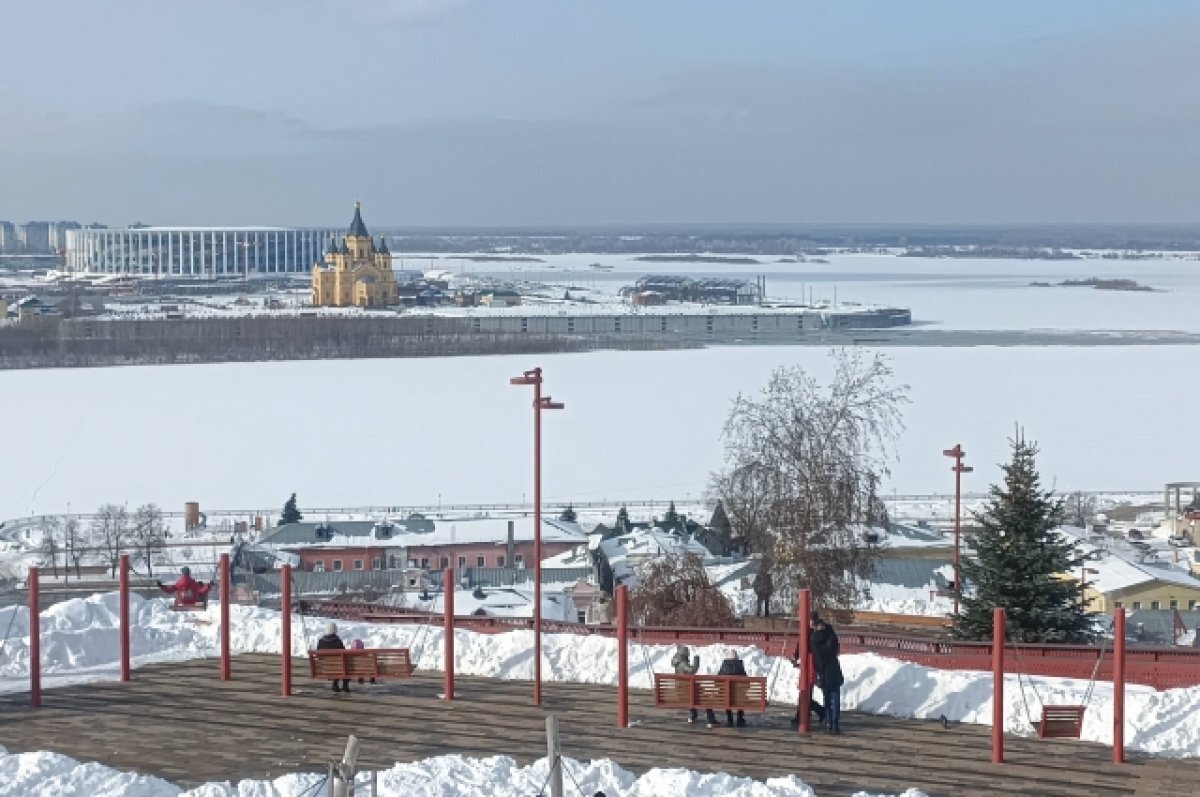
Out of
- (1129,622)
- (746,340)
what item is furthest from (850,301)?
(1129,622)

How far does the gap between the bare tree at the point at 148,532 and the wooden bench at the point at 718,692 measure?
16.4 metres

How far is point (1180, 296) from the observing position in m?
100

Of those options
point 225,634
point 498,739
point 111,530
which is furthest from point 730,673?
point 111,530

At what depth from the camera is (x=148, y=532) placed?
2552 centimetres

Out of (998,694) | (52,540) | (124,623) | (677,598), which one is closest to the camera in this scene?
(998,694)

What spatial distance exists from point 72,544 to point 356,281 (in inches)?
2843

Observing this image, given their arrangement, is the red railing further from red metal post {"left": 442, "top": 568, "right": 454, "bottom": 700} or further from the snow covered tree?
the snow covered tree

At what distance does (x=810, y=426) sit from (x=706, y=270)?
146 metres

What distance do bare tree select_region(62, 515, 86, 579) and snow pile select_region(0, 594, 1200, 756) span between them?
13517mm

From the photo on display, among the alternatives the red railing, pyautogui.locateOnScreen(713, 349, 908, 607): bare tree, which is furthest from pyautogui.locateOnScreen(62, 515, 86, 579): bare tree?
the red railing

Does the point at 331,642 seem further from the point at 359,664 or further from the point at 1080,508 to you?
the point at 1080,508

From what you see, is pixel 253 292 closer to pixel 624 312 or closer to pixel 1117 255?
pixel 624 312

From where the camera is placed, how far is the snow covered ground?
30.8 m

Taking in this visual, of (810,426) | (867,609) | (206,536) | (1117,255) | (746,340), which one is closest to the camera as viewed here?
(810,426)
